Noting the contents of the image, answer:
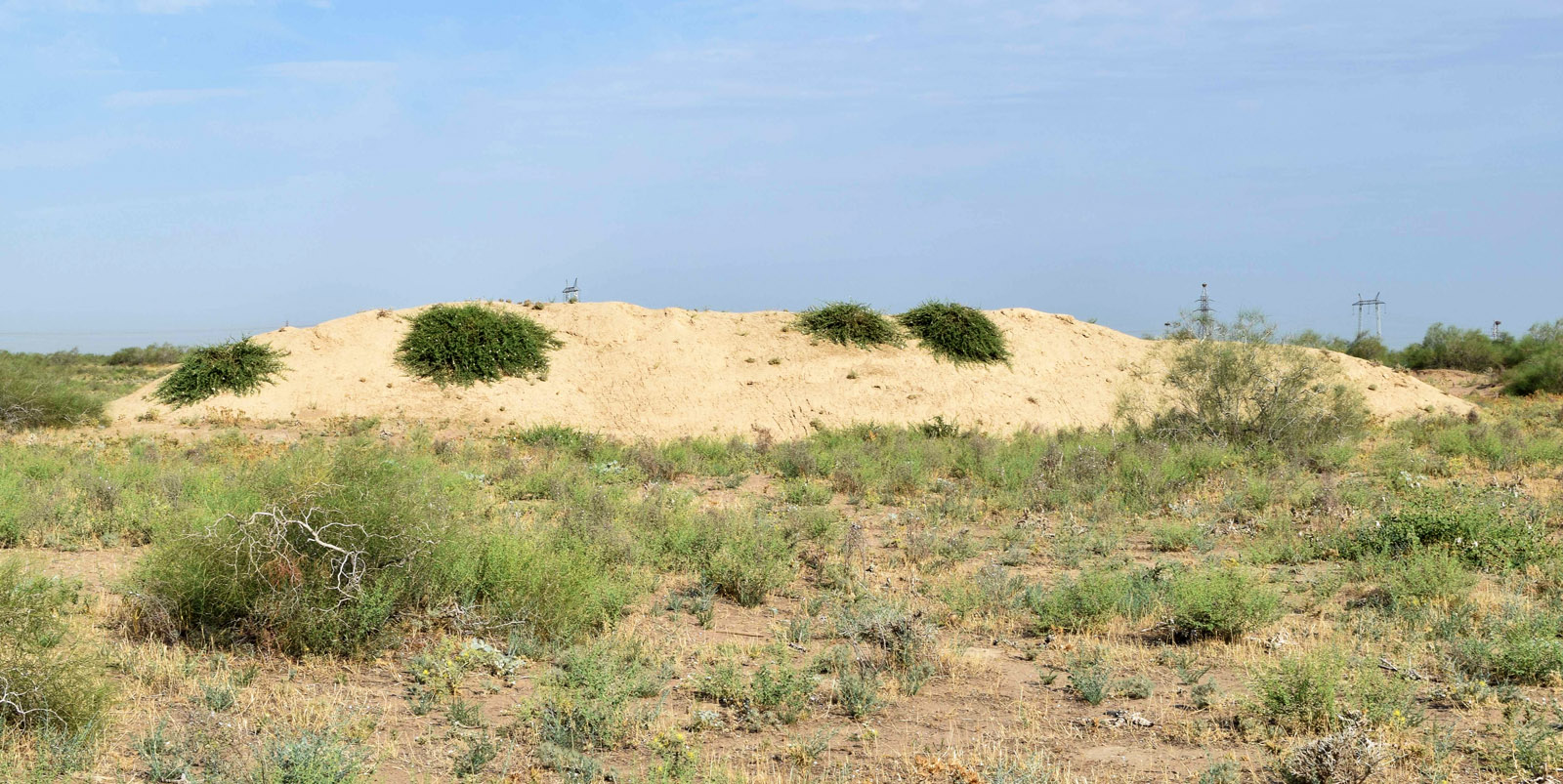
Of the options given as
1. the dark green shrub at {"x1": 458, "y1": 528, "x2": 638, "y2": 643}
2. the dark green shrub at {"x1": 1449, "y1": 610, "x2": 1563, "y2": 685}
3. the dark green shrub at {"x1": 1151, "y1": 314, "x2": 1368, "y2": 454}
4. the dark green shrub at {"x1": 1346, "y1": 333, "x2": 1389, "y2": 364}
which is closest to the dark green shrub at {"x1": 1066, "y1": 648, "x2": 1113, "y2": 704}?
the dark green shrub at {"x1": 1449, "y1": 610, "x2": 1563, "y2": 685}

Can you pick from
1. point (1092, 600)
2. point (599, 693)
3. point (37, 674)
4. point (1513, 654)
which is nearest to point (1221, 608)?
point (1092, 600)

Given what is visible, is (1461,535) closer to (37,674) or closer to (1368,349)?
(37,674)

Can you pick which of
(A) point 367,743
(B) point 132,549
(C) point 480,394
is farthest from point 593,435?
(A) point 367,743

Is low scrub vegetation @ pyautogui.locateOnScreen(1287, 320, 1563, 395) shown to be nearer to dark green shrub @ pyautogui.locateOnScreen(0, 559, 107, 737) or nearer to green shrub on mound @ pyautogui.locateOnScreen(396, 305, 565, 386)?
green shrub on mound @ pyautogui.locateOnScreen(396, 305, 565, 386)

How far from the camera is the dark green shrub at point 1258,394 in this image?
16.5m

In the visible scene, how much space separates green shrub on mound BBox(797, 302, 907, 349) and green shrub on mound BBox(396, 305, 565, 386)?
20.3ft

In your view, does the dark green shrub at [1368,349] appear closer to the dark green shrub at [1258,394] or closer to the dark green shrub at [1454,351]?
the dark green shrub at [1454,351]

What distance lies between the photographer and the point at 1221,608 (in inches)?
278

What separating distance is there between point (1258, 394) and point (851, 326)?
33.2ft

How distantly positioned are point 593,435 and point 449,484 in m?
7.72

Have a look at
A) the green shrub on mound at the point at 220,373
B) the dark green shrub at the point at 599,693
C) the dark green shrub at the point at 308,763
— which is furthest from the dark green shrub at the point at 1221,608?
the green shrub on mound at the point at 220,373

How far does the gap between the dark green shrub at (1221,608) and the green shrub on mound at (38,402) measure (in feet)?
67.3

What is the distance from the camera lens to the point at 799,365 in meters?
23.5

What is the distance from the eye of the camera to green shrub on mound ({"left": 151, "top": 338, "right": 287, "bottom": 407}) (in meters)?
21.5
